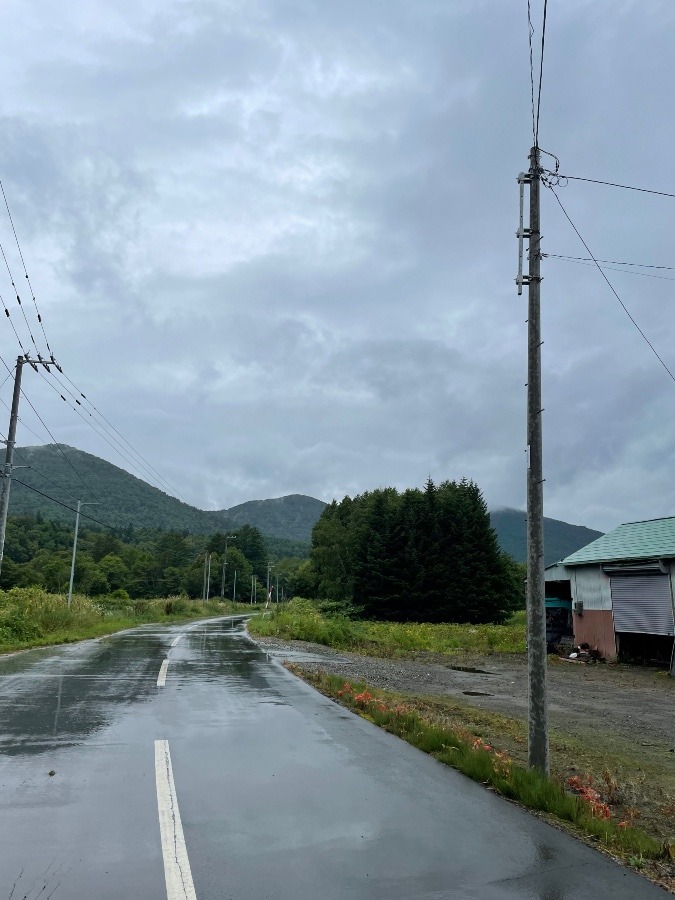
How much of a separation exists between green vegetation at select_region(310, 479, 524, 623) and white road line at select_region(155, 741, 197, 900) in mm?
56701

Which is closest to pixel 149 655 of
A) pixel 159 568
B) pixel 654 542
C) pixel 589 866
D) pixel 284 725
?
pixel 284 725

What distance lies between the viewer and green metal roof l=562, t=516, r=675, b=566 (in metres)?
25.1

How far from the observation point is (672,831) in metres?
5.88

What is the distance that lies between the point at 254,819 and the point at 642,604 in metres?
23.7

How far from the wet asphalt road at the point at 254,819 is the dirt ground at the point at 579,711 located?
130 cm

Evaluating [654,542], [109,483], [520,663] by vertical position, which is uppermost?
[109,483]

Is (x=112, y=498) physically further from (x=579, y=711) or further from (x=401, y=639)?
(x=579, y=711)

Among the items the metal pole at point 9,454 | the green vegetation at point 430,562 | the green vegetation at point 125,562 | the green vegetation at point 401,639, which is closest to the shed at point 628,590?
the green vegetation at point 401,639

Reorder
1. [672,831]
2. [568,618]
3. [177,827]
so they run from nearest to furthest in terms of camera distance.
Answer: [177,827] → [672,831] → [568,618]

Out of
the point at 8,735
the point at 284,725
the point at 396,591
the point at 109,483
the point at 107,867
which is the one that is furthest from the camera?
the point at 109,483

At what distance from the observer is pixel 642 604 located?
25.3 meters

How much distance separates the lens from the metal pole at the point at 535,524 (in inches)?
285

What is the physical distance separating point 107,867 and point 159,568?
130029 mm

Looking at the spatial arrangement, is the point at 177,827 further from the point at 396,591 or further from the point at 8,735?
the point at 396,591
